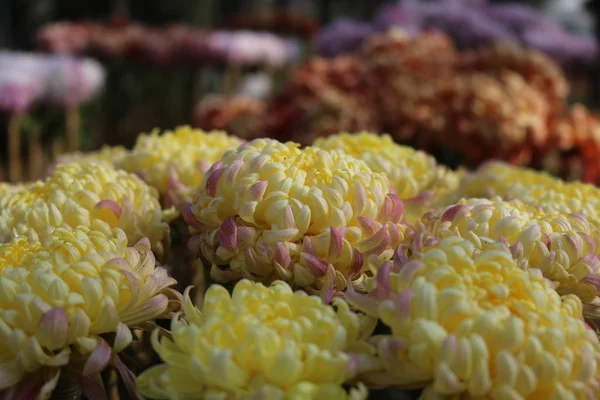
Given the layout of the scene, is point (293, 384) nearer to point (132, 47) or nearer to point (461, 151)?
point (461, 151)

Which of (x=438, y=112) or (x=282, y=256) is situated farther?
(x=438, y=112)

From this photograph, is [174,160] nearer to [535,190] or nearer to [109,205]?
[109,205]

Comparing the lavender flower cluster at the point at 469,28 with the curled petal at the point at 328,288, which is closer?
the curled petal at the point at 328,288

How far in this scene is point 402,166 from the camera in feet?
2.09

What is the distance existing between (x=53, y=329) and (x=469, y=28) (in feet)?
7.71

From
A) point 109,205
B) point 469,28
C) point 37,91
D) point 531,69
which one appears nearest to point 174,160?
point 109,205

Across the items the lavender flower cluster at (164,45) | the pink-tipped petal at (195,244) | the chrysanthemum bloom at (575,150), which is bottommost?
the lavender flower cluster at (164,45)

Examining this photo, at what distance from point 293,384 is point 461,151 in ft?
3.00

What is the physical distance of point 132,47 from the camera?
2770 millimetres

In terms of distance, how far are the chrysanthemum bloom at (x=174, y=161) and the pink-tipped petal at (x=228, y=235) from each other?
0.15 meters

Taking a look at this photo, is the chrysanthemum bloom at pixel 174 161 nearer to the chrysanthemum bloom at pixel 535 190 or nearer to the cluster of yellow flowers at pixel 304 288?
the cluster of yellow flowers at pixel 304 288

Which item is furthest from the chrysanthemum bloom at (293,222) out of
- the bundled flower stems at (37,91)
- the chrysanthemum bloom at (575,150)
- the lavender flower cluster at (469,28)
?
the lavender flower cluster at (469,28)

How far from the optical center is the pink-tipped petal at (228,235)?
0.50 metres

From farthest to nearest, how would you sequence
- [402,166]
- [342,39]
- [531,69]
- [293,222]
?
[342,39] < [531,69] < [402,166] < [293,222]
